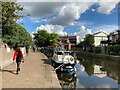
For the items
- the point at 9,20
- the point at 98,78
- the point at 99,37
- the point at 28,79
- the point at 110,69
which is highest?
the point at 99,37

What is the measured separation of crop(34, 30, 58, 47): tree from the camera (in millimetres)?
122688

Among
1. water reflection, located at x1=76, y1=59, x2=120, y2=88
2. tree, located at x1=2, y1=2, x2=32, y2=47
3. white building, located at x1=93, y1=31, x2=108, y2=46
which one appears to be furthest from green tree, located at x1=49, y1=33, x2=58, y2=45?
tree, located at x1=2, y1=2, x2=32, y2=47

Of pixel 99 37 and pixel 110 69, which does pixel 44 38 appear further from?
pixel 110 69

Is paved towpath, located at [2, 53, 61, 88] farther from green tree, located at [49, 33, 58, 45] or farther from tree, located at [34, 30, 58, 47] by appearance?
tree, located at [34, 30, 58, 47]

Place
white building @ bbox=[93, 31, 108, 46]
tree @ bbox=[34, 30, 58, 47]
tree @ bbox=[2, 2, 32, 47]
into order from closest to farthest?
tree @ bbox=[2, 2, 32, 47], tree @ bbox=[34, 30, 58, 47], white building @ bbox=[93, 31, 108, 46]

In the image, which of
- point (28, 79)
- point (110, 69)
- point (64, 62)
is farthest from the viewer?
point (110, 69)

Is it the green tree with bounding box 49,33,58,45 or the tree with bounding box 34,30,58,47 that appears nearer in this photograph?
the green tree with bounding box 49,33,58,45

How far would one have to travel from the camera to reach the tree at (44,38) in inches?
4830

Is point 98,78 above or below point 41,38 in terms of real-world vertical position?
below

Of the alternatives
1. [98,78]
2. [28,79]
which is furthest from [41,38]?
[28,79]

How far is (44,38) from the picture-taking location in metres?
125

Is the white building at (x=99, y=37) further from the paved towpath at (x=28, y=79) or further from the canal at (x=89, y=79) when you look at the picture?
the paved towpath at (x=28, y=79)

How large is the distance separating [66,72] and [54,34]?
320 feet

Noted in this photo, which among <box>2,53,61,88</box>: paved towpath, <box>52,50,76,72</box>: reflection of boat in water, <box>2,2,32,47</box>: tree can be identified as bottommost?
<box>2,53,61,88</box>: paved towpath
